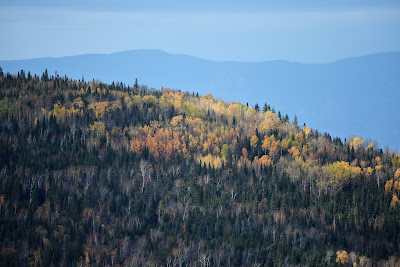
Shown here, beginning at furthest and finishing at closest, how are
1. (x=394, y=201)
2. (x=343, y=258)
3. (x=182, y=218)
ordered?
(x=394, y=201), (x=182, y=218), (x=343, y=258)

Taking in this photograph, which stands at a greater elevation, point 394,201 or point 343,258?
point 394,201

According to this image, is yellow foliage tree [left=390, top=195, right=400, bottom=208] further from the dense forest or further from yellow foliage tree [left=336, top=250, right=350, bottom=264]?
yellow foliage tree [left=336, top=250, right=350, bottom=264]

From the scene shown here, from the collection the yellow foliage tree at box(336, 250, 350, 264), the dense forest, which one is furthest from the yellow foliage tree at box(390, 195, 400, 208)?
the yellow foliage tree at box(336, 250, 350, 264)

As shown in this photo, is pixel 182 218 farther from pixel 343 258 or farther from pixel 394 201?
pixel 394 201

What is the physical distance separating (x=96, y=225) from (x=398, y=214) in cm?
8992

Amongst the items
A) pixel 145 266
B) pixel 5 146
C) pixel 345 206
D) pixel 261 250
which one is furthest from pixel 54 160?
pixel 345 206

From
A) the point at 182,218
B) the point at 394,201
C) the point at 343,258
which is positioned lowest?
the point at 343,258

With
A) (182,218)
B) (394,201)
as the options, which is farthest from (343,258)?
(182,218)

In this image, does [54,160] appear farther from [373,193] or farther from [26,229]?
[373,193]

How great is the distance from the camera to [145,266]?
147250 millimetres

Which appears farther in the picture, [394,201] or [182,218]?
[394,201]

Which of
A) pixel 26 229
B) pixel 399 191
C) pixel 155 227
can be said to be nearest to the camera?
pixel 26 229

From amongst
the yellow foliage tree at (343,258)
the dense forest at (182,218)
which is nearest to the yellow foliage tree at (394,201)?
the dense forest at (182,218)

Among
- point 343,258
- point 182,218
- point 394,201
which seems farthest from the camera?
point 394,201
